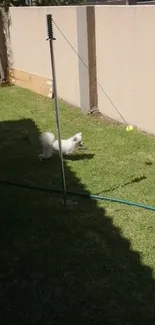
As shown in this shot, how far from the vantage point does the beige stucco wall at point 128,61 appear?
22.0 ft

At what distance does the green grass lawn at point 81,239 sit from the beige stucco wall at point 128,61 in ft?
1.70

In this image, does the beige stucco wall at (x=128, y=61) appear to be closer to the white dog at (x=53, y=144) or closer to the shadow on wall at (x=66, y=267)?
the white dog at (x=53, y=144)

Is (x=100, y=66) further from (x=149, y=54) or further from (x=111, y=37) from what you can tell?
(x=149, y=54)

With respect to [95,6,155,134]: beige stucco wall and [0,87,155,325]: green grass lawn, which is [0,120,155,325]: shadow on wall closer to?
[0,87,155,325]: green grass lawn

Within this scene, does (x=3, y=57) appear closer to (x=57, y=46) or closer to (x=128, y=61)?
(x=57, y=46)

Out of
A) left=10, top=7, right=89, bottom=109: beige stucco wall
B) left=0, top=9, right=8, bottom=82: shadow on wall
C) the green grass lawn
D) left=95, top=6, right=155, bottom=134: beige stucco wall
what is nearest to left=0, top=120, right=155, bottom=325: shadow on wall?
the green grass lawn

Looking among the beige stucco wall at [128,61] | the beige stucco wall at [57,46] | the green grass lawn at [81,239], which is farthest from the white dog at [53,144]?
the beige stucco wall at [57,46]

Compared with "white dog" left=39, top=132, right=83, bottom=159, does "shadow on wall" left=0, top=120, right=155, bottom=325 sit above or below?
above

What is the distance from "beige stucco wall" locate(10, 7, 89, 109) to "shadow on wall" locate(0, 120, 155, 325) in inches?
143

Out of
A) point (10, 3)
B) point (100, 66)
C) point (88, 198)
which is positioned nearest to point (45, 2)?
point (10, 3)

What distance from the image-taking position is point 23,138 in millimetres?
7320

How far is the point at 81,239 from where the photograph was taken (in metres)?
4.17

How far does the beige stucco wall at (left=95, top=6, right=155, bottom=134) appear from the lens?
672cm

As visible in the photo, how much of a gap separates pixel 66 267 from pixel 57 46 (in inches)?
250
